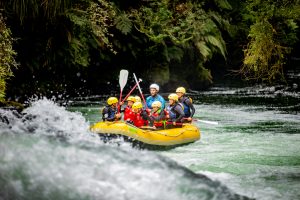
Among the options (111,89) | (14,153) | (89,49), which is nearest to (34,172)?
(14,153)

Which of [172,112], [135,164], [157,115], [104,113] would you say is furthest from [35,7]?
[135,164]

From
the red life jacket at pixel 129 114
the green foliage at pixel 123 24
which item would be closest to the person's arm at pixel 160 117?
the red life jacket at pixel 129 114

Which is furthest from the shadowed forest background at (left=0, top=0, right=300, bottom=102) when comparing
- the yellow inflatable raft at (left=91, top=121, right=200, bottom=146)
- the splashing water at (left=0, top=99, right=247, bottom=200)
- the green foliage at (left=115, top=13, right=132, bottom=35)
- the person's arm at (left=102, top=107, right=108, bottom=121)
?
the splashing water at (left=0, top=99, right=247, bottom=200)

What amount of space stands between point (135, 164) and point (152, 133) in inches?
99.1

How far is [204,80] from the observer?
1852cm

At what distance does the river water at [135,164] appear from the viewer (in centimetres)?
568

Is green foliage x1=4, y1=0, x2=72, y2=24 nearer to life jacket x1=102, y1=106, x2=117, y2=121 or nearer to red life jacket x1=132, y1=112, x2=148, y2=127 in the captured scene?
life jacket x1=102, y1=106, x2=117, y2=121

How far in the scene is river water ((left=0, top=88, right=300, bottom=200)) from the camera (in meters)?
5.68

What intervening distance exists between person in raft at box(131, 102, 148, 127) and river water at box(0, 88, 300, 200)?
2.27 feet

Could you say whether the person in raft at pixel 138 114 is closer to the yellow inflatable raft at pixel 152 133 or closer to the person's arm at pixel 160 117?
the person's arm at pixel 160 117

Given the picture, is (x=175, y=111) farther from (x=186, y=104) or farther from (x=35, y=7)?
(x=35, y=7)

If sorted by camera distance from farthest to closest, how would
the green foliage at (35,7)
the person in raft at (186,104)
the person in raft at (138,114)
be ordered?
the person in raft at (186,104)
the green foliage at (35,7)
the person in raft at (138,114)

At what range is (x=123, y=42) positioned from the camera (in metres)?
14.9

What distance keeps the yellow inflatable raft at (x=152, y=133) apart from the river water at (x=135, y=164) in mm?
160
